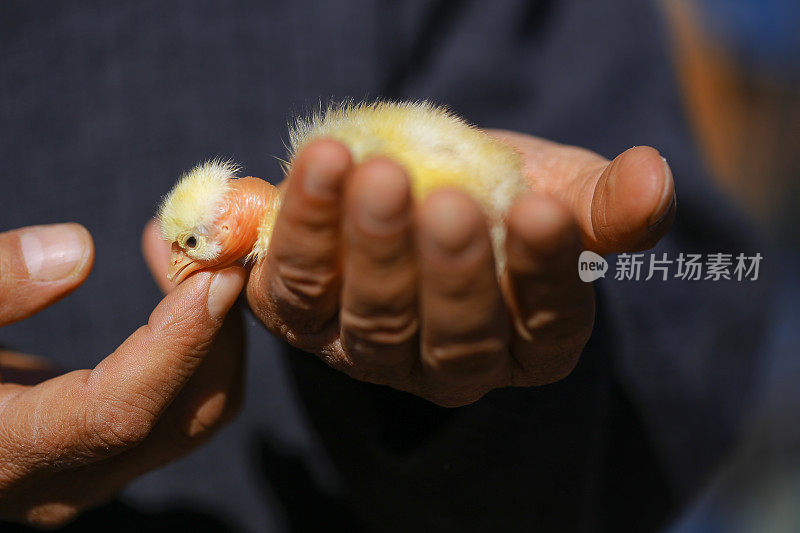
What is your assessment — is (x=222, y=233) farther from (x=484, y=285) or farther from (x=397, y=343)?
(x=484, y=285)

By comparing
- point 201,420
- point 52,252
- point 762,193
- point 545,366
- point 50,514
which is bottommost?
point 50,514

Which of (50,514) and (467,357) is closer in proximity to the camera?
(467,357)

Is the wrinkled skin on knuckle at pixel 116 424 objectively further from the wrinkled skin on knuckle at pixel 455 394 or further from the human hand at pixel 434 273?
the wrinkled skin on knuckle at pixel 455 394

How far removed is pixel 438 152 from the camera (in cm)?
80

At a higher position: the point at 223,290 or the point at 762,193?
the point at 762,193

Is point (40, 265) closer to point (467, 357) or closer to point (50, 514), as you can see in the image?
point (50, 514)

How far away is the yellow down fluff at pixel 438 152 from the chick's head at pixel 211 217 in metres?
0.13

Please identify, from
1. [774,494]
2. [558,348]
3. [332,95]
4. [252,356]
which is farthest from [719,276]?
[774,494]

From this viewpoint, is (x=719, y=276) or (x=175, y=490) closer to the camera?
(x=719, y=276)

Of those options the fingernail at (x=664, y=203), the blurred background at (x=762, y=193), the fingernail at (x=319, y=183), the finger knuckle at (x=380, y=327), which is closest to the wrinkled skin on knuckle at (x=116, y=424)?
the finger knuckle at (x=380, y=327)

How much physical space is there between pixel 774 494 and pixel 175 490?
110 inches

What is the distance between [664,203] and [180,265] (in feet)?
2.51

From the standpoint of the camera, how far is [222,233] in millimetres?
892

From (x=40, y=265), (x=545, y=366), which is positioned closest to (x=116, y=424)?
(x=40, y=265)
